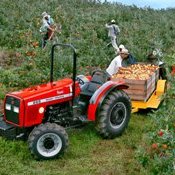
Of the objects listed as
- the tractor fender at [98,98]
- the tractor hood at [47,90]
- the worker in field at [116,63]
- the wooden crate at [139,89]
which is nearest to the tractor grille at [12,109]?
the tractor hood at [47,90]

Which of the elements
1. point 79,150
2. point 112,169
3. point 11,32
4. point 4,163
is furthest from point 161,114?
point 11,32

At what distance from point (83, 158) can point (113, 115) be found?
1304 mm

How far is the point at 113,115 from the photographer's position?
8.92 metres

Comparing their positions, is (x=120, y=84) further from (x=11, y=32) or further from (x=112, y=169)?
(x=11, y=32)

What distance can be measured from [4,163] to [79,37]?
12498mm

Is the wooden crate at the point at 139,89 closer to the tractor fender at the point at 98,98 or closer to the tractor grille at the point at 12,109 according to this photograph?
the tractor fender at the point at 98,98

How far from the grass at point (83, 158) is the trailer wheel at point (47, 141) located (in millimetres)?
137

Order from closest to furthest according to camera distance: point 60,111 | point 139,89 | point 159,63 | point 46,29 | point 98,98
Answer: point 60,111 → point 98,98 → point 139,89 → point 159,63 → point 46,29

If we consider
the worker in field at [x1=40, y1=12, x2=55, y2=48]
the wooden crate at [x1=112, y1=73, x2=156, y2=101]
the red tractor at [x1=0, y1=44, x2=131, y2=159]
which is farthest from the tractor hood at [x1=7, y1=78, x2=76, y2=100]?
the worker in field at [x1=40, y1=12, x2=55, y2=48]

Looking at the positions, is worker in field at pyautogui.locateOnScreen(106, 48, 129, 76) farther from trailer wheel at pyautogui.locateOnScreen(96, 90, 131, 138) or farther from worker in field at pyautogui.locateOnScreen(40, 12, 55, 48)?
worker in field at pyautogui.locateOnScreen(40, 12, 55, 48)

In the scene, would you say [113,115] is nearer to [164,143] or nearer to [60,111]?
[60,111]

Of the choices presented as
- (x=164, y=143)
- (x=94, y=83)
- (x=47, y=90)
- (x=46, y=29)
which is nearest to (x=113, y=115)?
(x=94, y=83)

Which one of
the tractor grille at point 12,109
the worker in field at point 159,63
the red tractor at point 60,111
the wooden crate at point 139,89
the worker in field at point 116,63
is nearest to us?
the red tractor at point 60,111

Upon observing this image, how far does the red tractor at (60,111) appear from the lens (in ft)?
25.4
